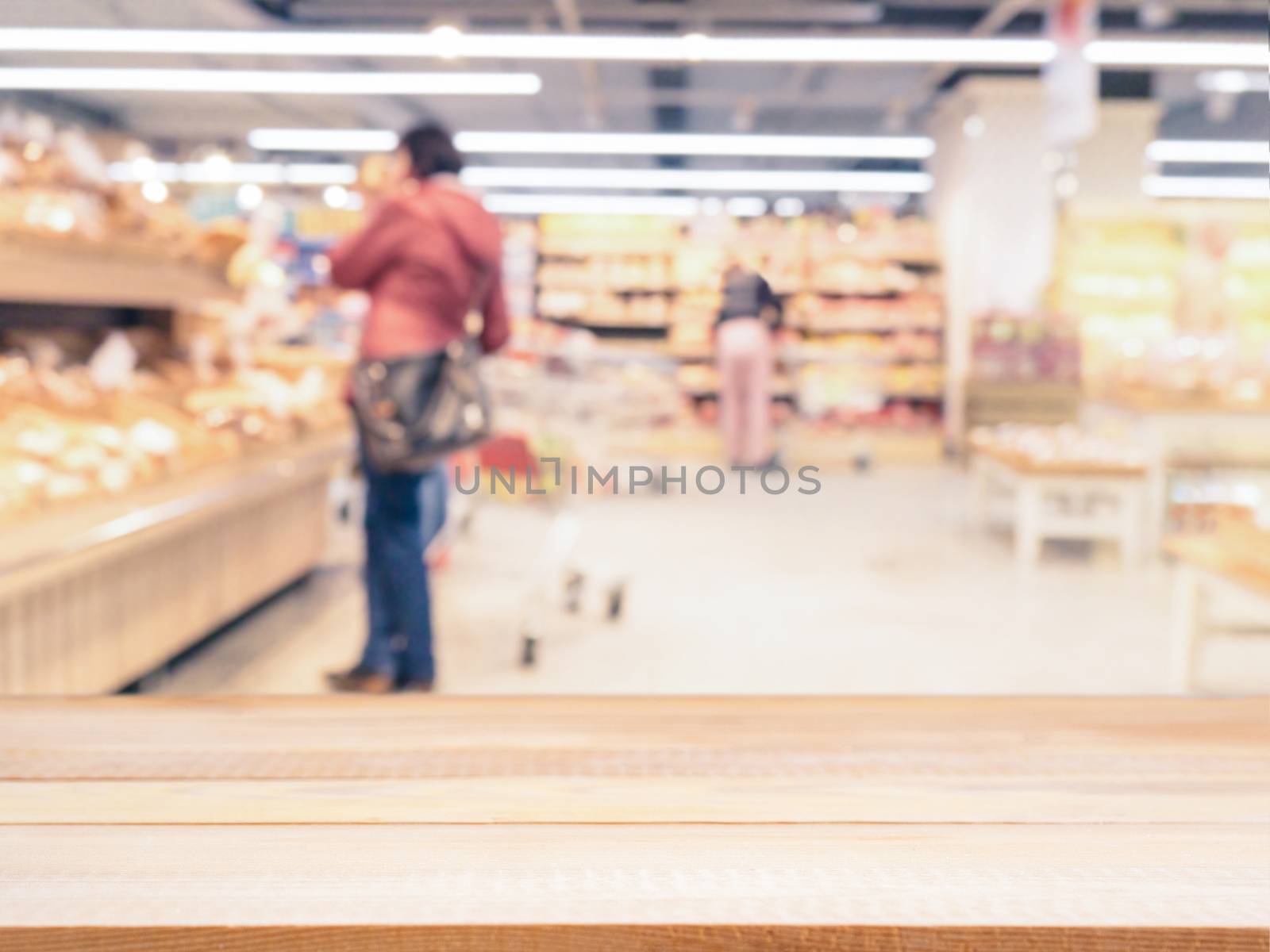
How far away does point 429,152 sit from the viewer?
3471mm

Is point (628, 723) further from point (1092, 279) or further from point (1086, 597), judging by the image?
point (1092, 279)

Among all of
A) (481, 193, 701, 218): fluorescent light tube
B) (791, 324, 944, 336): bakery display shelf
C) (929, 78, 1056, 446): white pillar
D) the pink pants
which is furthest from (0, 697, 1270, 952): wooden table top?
(481, 193, 701, 218): fluorescent light tube

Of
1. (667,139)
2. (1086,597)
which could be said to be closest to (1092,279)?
(667,139)

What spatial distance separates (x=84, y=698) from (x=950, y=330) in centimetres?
1091

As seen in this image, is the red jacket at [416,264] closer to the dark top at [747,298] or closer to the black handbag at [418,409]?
the black handbag at [418,409]

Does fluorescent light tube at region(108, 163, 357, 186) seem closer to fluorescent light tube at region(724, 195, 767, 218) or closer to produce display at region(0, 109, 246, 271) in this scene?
fluorescent light tube at region(724, 195, 767, 218)

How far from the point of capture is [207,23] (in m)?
5.16

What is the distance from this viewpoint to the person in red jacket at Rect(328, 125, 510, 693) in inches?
134

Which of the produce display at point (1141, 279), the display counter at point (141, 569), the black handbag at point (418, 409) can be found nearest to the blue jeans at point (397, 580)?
the black handbag at point (418, 409)

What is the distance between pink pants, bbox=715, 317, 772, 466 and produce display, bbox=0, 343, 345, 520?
4.64 m

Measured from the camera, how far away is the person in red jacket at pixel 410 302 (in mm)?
3408

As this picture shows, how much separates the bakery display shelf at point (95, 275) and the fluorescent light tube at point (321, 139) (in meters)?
7.61

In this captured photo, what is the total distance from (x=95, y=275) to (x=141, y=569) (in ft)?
3.25

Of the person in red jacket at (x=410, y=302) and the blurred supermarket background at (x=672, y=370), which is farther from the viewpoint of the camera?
the blurred supermarket background at (x=672, y=370)
